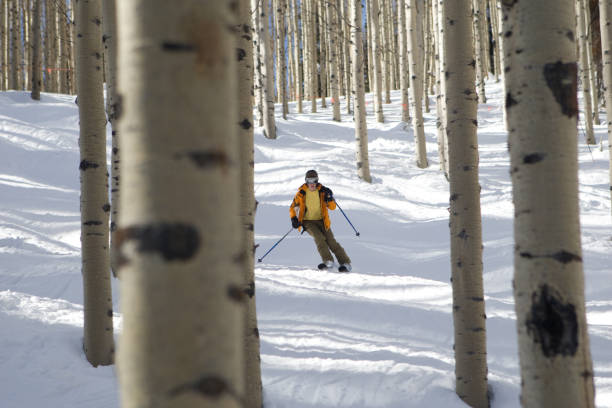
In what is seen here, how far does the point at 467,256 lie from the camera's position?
3.38 metres

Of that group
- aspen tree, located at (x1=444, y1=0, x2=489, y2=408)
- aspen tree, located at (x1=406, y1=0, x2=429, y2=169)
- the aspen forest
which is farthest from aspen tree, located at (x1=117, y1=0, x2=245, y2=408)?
aspen tree, located at (x1=406, y1=0, x2=429, y2=169)

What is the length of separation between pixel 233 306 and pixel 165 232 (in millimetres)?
152

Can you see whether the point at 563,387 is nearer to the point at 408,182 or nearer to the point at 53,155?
the point at 408,182

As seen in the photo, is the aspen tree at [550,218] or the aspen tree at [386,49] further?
the aspen tree at [386,49]

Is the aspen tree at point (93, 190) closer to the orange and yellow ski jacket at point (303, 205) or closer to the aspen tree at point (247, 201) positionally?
the aspen tree at point (247, 201)

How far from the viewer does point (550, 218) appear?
1.68 metres

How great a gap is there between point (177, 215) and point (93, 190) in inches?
138

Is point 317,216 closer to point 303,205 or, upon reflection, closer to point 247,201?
point 303,205

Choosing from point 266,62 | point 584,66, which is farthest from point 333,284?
point 584,66

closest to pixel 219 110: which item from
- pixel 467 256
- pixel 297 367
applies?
pixel 467 256

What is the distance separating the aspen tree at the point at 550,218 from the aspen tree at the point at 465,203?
160 centimetres

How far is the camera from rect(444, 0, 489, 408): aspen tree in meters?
3.31

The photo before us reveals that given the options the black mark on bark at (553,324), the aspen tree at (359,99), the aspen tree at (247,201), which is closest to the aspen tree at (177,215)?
the black mark on bark at (553,324)

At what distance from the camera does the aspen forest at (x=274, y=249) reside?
0.73 meters
